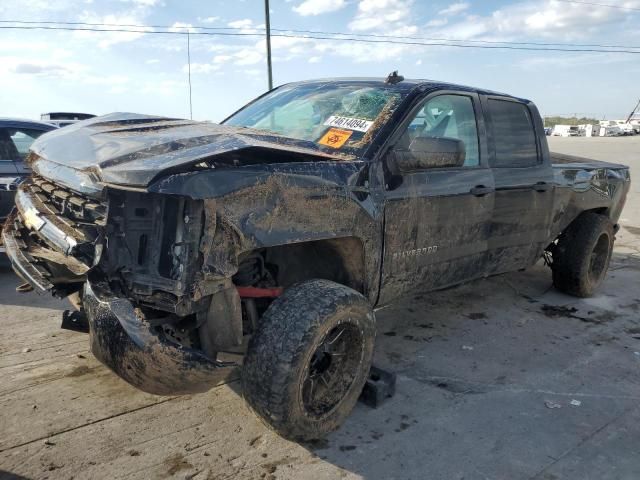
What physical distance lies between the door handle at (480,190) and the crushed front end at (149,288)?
2027 mm

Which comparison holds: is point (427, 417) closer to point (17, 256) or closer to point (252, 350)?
point (252, 350)

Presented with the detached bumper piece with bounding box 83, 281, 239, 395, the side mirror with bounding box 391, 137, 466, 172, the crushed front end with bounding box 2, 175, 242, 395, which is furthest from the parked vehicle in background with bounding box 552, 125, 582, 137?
the detached bumper piece with bounding box 83, 281, 239, 395

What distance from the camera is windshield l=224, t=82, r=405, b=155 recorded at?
134 inches

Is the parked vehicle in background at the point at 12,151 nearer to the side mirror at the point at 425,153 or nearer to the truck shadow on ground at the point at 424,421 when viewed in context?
the truck shadow on ground at the point at 424,421

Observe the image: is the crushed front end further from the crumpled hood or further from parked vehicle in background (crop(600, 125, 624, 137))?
parked vehicle in background (crop(600, 125, 624, 137))

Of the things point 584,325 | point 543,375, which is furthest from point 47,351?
point 584,325

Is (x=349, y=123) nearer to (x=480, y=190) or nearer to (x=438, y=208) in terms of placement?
(x=438, y=208)

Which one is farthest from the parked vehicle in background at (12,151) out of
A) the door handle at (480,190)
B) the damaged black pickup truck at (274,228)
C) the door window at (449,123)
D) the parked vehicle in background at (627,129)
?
the parked vehicle in background at (627,129)

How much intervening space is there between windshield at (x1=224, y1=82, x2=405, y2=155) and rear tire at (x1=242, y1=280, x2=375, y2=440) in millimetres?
946

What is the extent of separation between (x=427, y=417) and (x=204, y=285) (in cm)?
158

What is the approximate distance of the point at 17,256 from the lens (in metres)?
3.09

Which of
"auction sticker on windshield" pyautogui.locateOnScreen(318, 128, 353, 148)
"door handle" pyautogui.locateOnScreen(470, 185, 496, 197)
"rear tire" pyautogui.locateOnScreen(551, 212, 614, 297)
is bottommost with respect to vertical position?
"rear tire" pyautogui.locateOnScreen(551, 212, 614, 297)

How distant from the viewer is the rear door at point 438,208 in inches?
133

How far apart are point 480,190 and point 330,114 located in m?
1.21
